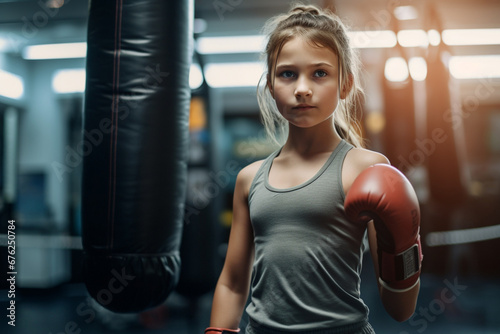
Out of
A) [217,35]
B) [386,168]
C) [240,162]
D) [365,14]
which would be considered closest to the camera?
[386,168]

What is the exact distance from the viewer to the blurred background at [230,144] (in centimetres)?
335

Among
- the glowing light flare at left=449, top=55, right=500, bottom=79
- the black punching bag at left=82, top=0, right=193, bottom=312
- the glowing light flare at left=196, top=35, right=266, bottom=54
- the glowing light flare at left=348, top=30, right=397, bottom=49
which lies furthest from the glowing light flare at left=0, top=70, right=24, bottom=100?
Result: the glowing light flare at left=449, top=55, right=500, bottom=79

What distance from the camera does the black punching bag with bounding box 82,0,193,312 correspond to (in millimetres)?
1187

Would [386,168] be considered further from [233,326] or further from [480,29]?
[480,29]

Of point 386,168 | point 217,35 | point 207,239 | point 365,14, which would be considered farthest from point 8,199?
point 386,168

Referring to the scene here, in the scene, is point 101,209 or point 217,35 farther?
point 217,35

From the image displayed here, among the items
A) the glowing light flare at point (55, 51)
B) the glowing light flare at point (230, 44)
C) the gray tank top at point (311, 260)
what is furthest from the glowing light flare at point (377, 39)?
the gray tank top at point (311, 260)

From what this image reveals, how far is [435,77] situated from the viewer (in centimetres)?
272

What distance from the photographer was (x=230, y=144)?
20.1 feet

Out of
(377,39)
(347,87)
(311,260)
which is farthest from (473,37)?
(311,260)

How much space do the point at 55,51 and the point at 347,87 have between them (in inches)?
193

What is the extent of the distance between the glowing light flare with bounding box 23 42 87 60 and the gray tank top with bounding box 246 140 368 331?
185 inches

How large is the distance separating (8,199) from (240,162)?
9.29 ft

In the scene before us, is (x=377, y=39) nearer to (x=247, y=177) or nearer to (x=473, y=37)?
(x=473, y=37)
